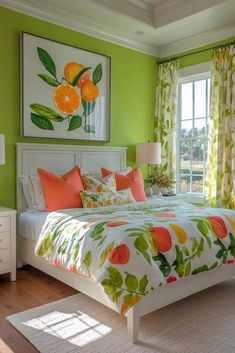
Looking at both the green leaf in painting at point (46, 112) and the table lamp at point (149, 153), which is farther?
the table lamp at point (149, 153)

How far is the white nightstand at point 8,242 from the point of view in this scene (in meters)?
3.09

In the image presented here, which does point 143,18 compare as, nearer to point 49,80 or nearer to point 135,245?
point 49,80

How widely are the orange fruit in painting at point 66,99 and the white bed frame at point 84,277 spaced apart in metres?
0.47

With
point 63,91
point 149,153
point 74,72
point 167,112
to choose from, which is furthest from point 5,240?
point 167,112

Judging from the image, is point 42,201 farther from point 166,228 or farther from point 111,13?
point 111,13

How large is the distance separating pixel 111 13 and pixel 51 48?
0.83m

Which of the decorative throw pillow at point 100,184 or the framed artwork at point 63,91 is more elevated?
the framed artwork at point 63,91

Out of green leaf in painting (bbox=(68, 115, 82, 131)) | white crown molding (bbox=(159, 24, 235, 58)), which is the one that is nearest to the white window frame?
white crown molding (bbox=(159, 24, 235, 58))

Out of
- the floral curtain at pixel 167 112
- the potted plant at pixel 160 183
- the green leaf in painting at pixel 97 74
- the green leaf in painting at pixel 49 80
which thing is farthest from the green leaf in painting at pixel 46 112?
the floral curtain at pixel 167 112

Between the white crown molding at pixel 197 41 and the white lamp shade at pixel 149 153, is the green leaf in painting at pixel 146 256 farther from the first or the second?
the white crown molding at pixel 197 41

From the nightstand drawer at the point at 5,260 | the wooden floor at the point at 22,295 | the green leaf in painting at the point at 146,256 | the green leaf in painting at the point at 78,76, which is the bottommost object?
the wooden floor at the point at 22,295

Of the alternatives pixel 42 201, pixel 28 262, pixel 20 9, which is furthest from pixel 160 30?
pixel 28 262

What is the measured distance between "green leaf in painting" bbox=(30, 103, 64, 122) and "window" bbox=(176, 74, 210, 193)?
6.48 feet

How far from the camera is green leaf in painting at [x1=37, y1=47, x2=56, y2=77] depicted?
3.71 meters
